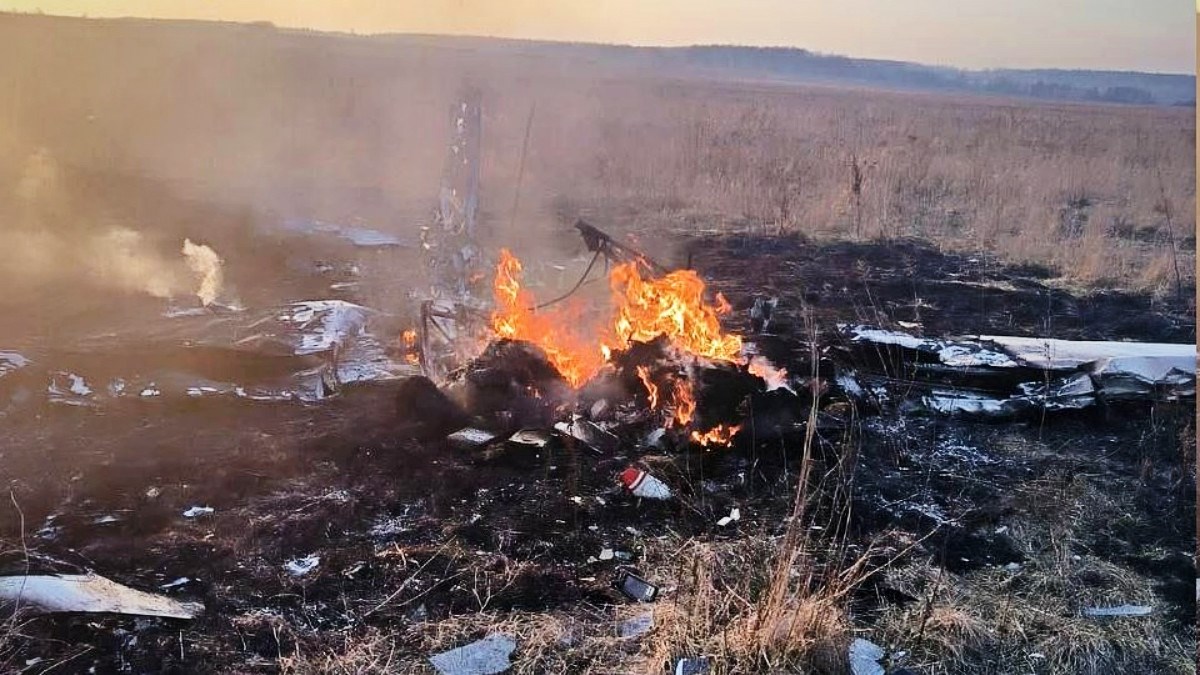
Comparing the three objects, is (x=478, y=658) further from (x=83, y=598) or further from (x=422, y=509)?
(x=83, y=598)

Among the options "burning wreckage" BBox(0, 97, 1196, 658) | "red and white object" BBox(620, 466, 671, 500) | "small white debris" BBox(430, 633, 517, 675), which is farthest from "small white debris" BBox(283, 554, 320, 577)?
"red and white object" BBox(620, 466, 671, 500)

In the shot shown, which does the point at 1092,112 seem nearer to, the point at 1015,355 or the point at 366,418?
the point at 1015,355

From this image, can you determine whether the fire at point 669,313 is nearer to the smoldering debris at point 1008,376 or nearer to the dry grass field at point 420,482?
the dry grass field at point 420,482

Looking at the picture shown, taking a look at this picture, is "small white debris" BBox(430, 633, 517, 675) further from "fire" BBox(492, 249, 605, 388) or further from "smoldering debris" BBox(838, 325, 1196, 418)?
"smoldering debris" BBox(838, 325, 1196, 418)

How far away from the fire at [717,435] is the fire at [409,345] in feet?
5.28

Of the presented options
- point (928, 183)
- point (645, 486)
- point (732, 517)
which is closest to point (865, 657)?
point (732, 517)

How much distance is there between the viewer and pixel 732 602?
11.6 ft

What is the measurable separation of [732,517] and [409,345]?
6.71ft

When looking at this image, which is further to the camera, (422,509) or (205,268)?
(205,268)

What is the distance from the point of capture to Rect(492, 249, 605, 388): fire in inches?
197

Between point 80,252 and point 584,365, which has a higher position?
point 80,252

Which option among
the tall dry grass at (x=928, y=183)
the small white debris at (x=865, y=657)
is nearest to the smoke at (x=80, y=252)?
the tall dry grass at (x=928, y=183)

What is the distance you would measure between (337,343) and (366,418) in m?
0.49

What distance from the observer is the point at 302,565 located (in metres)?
3.49
